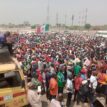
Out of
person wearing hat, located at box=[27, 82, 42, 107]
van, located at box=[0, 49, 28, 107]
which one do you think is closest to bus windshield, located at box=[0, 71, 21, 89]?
van, located at box=[0, 49, 28, 107]

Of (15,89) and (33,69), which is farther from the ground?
(15,89)

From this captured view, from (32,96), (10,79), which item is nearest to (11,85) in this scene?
(10,79)

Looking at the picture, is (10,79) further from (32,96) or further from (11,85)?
(32,96)

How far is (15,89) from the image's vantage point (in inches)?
333

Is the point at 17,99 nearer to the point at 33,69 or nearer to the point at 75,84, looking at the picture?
the point at 75,84

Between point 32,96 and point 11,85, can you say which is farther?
point 32,96

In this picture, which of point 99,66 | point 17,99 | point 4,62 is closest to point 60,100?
point 17,99

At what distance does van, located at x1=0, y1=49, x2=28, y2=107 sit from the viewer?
8.28 meters

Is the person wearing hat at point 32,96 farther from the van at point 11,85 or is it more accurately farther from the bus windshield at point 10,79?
the bus windshield at point 10,79

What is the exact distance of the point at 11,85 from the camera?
27.9ft

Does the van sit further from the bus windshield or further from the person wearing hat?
the person wearing hat

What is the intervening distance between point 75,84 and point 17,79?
428 centimetres

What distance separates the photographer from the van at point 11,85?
8.28m

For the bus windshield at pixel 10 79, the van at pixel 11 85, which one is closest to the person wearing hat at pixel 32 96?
the van at pixel 11 85
